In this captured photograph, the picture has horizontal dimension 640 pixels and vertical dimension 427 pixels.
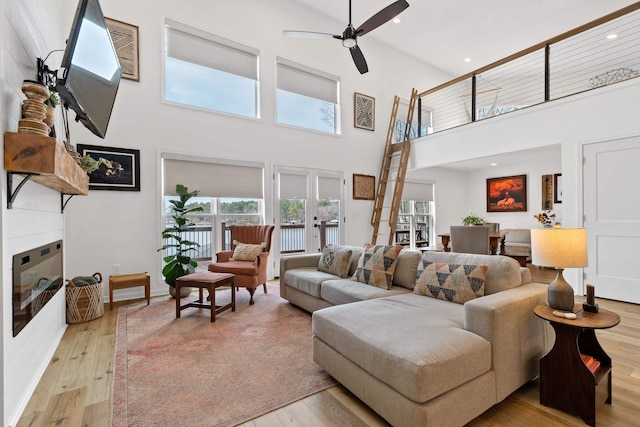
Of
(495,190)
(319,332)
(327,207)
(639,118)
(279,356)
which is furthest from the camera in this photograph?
(495,190)

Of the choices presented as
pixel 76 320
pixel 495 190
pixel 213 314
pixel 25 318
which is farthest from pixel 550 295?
pixel 495 190

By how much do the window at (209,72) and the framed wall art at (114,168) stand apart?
3.62 feet

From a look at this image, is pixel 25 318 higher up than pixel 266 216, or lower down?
lower down

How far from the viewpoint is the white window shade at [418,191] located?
718 cm

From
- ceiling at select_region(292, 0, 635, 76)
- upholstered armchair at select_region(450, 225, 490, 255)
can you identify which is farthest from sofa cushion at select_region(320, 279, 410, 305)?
ceiling at select_region(292, 0, 635, 76)

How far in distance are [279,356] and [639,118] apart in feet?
15.4

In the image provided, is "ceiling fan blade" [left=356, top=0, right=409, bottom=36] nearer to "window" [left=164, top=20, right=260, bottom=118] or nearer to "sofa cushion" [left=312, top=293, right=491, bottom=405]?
"window" [left=164, top=20, right=260, bottom=118]

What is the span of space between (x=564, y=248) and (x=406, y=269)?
134 cm

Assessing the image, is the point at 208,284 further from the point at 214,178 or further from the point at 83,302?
the point at 214,178

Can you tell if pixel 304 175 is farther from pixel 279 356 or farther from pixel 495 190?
pixel 495 190

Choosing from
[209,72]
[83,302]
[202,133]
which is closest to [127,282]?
[83,302]

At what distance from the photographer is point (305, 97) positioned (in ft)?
19.4

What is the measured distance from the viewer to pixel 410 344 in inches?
61.7

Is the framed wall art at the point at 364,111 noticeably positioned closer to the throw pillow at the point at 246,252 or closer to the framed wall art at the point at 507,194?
the framed wall art at the point at 507,194
